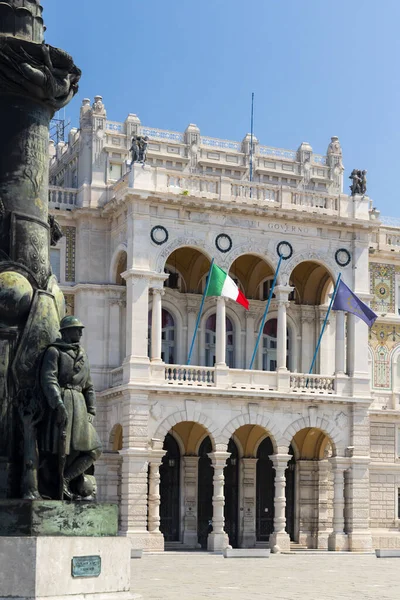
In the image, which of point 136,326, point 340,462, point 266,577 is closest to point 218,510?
point 340,462

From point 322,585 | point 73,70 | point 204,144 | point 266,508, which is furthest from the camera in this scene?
point 204,144

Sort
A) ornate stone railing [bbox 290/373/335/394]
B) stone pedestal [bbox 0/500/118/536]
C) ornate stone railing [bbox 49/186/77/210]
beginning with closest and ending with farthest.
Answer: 1. stone pedestal [bbox 0/500/118/536]
2. ornate stone railing [bbox 290/373/335/394]
3. ornate stone railing [bbox 49/186/77/210]

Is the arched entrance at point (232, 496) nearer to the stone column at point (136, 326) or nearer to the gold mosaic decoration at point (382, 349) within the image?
the stone column at point (136, 326)

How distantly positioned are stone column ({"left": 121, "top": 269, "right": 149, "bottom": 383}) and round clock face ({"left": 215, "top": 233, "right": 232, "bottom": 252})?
3.50 meters

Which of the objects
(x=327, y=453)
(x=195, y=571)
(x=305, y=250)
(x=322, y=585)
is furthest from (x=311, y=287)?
(x=322, y=585)

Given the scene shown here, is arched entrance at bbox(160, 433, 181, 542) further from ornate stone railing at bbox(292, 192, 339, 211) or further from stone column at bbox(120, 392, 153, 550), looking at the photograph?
ornate stone railing at bbox(292, 192, 339, 211)

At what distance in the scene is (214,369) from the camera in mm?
43625

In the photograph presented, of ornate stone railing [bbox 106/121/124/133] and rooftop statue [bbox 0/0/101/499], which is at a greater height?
ornate stone railing [bbox 106/121/124/133]

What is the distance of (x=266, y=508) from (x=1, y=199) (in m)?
35.9

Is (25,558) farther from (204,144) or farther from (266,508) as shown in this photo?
(204,144)

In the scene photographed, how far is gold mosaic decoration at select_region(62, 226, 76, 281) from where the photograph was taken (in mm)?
46000

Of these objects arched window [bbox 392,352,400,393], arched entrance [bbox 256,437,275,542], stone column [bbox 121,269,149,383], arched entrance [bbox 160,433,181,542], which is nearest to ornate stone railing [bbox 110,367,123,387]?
stone column [bbox 121,269,149,383]

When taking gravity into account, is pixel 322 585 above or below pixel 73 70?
below

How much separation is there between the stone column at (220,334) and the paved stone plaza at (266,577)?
7.33 metres
